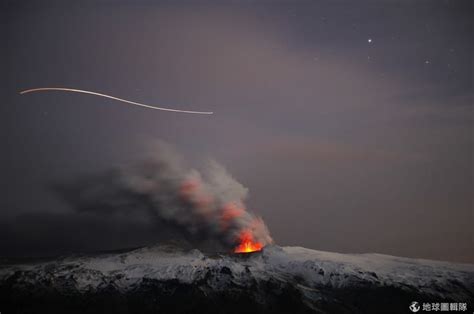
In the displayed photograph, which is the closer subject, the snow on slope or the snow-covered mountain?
the snow-covered mountain

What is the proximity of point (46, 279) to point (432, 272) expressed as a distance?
112 metres

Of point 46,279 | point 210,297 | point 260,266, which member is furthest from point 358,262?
point 46,279

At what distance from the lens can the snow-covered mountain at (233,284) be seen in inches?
3888

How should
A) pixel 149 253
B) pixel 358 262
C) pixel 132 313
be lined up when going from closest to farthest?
pixel 132 313 → pixel 358 262 → pixel 149 253

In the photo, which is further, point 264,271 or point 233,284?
point 264,271

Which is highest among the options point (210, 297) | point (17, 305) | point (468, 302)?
point (468, 302)

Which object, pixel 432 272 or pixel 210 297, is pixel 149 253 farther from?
pixel 432 272

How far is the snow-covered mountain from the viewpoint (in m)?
98.8

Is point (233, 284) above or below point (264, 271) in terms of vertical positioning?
below

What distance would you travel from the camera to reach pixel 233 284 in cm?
10744

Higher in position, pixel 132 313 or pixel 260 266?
pixel 260 266

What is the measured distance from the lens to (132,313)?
96.2 meters

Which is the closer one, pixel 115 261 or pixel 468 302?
pixel 468 302

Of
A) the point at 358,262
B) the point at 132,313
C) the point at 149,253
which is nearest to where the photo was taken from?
the point at 132,313
